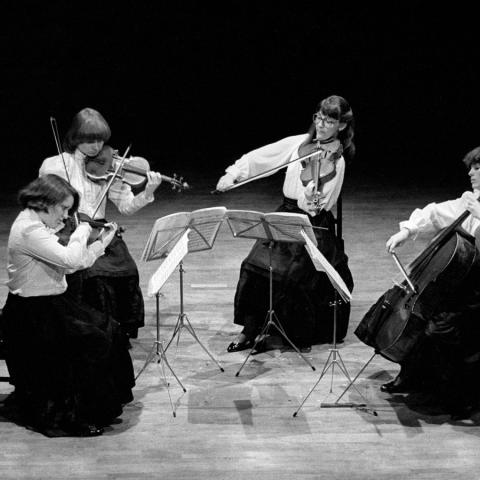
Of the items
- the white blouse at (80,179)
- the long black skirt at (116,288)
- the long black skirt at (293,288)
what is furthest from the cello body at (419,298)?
the white blouse at (80,179)

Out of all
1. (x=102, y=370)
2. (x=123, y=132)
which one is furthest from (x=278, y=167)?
(x=123, y=132)

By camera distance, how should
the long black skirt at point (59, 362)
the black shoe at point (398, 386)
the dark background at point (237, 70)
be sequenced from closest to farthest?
the long black skirt at point (59, 362) → the black shoe at point (398, 386) → the dark background at point (237, 70)

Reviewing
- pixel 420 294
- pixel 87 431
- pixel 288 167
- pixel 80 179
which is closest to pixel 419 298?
pixel 420 294

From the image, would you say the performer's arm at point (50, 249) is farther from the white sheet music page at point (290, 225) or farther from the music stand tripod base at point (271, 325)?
the music stand tripod base at point (271, 325)

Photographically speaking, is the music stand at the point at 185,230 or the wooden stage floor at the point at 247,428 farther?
the music stand at the point at 185,230

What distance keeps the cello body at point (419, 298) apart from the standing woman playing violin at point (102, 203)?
1.29 meters

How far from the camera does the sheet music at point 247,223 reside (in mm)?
4402

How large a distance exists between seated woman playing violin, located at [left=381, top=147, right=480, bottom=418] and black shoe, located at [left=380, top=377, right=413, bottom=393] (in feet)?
0.37

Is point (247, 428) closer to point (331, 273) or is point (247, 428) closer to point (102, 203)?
point (331, 273)

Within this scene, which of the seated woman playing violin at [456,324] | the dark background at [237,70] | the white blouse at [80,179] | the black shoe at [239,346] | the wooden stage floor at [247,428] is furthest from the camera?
the dark background at [237,70]

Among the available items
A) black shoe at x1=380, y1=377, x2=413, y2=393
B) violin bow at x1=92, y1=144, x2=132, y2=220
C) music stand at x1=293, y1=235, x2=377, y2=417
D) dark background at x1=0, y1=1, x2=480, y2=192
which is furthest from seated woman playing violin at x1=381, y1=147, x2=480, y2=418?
dark background at x1=0, y1=1, x2=480, y2=192

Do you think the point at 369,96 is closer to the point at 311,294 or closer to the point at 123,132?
the point at 123,132

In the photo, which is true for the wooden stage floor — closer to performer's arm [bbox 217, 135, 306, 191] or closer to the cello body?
the cello body

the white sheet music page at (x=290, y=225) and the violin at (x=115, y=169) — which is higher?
the violin at (x=115, y=169)
